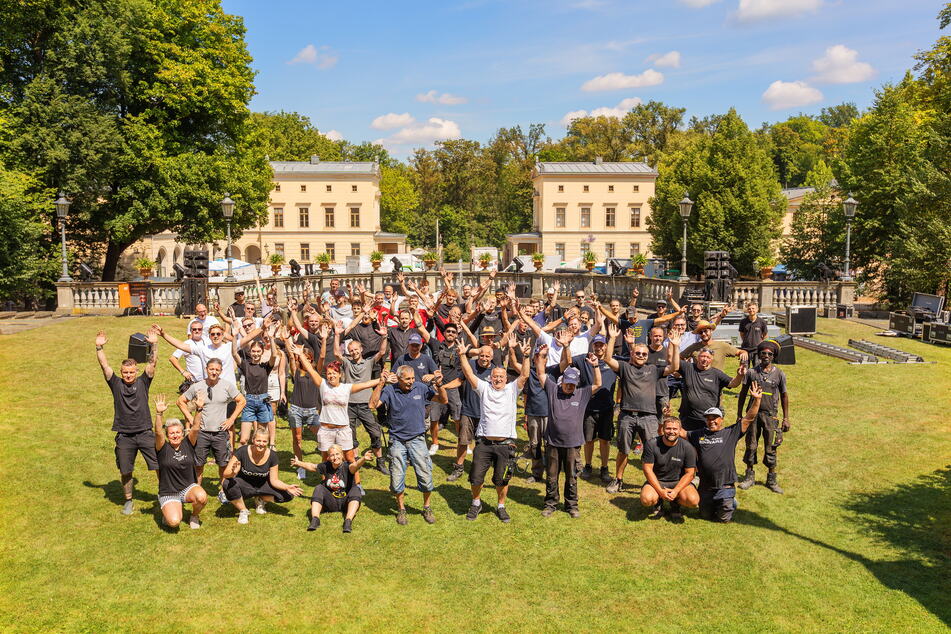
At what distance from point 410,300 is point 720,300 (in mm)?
14083

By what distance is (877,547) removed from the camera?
318 inches

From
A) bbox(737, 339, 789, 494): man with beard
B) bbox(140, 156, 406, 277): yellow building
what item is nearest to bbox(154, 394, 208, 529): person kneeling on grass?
bbox(737, 339, 789, 494): man with beard

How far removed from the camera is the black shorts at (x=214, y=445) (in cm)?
909

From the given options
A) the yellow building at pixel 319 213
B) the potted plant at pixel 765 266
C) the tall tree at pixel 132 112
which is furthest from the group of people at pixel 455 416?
the yellow building at pixel 319 213

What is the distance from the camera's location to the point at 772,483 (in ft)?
32.7

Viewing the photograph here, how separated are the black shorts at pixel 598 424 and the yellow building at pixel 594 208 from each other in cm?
5633

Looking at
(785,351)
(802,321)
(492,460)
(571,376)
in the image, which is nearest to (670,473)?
(571,376)

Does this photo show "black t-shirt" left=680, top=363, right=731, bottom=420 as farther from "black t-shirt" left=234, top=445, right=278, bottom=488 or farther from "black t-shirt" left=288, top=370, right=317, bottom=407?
"black t-shirt" left=234, top=445, right=278, bottom=488

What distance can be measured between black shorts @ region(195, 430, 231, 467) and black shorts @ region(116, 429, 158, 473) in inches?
23.6

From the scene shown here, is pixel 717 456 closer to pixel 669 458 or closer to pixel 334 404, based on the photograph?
pixel 669 458

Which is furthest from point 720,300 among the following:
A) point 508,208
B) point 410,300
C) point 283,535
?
point 508,208

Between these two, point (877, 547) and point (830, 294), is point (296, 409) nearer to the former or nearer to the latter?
point (877, 547)

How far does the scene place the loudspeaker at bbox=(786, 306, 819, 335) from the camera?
20.5 m

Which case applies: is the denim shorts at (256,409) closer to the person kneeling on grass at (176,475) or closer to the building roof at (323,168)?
the person kneeling on grass at (176,475)
